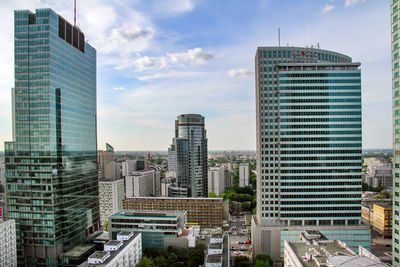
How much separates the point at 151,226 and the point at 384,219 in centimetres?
7747

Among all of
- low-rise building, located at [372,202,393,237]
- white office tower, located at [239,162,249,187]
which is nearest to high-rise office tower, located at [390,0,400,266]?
low-rise building, located at [372,202,393,237]

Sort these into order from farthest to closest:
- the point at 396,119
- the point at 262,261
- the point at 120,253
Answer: the point at 262,261 → the point at 120,253 → the point at 396,119

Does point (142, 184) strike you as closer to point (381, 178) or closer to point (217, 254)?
point (217, 254)

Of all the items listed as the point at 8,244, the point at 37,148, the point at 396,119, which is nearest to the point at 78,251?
the point at 8,244

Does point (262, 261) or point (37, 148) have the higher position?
point (37, 148)

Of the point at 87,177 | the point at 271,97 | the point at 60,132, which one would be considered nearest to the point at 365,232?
the point at 271,97

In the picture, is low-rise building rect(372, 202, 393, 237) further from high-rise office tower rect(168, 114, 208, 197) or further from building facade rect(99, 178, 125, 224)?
building facade rect(99, 178, 125, 224)

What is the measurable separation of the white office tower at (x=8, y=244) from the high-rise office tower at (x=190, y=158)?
79.4 m

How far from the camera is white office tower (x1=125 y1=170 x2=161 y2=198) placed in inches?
5659

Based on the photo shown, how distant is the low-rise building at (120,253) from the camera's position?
155 ft

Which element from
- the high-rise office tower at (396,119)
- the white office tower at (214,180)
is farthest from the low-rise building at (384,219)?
the white office tower at (214,180)

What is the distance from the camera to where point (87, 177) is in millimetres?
74062

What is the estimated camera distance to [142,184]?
484ft

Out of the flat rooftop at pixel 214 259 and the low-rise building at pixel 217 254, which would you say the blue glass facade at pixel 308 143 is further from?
the flat rooftop at pixel 214 259
